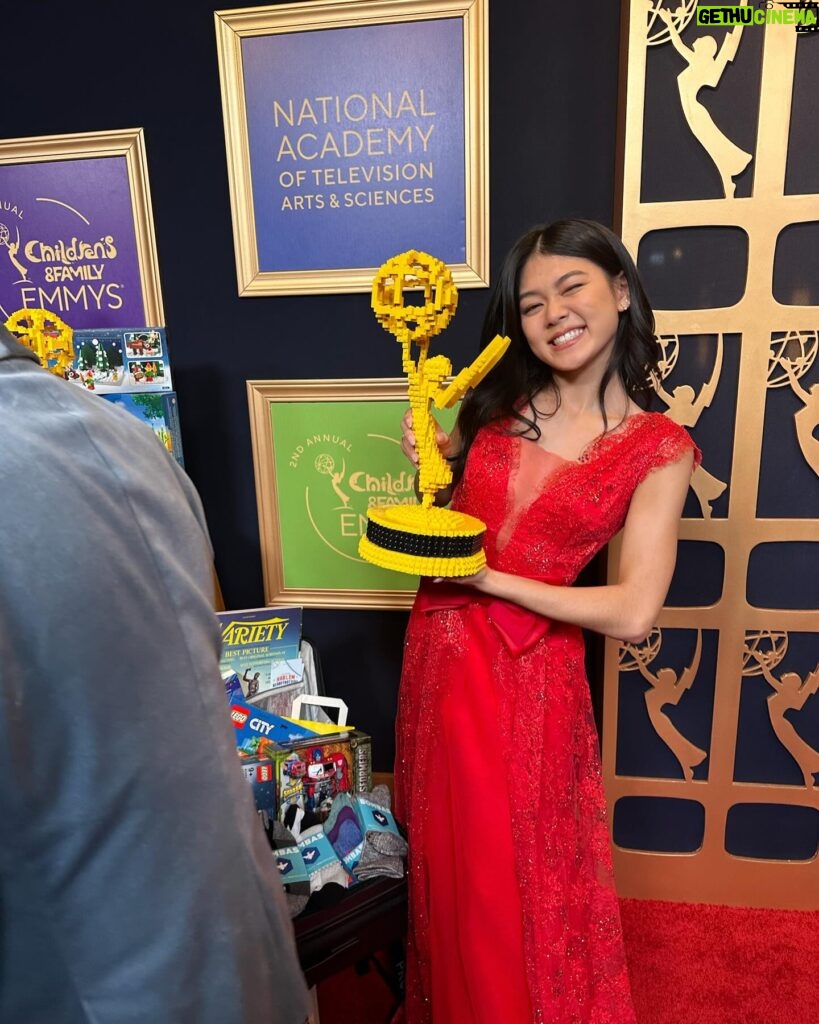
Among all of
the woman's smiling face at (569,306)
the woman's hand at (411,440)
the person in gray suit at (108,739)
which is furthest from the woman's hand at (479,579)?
the person in gray suit at (108,739)

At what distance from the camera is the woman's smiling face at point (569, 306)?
3.65ft

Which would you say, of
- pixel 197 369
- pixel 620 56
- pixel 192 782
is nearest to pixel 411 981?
pixel 192 782

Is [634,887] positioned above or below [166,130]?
below

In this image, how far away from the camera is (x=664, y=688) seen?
5.47 feet

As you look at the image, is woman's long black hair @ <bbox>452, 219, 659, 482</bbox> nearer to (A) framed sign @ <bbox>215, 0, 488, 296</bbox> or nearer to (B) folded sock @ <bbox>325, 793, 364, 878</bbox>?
(A) framed sign @ <bbox>215, 0, 488, 296</bbox>

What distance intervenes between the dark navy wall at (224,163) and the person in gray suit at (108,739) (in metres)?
1.35

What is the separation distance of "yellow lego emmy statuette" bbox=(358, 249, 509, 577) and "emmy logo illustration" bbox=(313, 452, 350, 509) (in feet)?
2.43

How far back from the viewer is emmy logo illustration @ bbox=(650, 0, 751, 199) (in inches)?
52.9

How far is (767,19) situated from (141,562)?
5.29ft

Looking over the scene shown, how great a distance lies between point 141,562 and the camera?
402 mm

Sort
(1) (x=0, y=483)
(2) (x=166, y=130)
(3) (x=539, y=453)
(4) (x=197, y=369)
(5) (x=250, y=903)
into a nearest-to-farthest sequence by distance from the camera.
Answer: (1) (x=0, y=483), (5) (x=250, y=903), (3) (x=539, y=453), (2) (x=166, y=130), (4) (x=197, y=369)

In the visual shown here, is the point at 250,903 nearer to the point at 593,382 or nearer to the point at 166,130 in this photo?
the point at 593,382

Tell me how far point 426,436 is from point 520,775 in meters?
0.58

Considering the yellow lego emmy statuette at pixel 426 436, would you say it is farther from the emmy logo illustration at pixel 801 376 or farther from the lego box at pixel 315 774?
the emmy logo illustration at pixel 801 376
